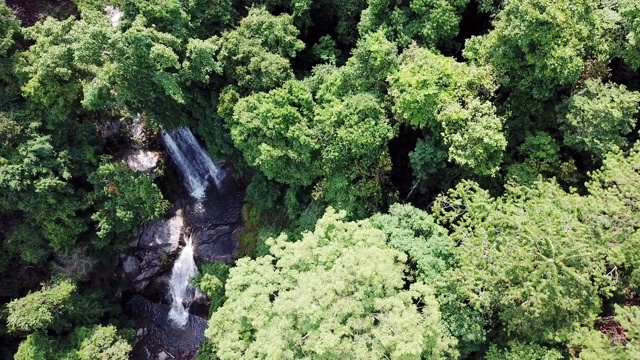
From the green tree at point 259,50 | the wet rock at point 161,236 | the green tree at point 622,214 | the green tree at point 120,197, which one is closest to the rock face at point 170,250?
the wet rock at point 161,236

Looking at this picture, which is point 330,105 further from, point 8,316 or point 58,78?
point 8,316

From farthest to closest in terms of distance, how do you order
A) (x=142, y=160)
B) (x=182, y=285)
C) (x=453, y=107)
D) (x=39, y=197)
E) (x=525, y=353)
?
(x=182, y=285), (x=142, y=160), (x=39, y=197), (x=453, y=107), (x=525, y=353)

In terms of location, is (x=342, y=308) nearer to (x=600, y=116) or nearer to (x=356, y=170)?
(x=356, y=170)

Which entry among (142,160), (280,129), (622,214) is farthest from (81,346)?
(622,214)

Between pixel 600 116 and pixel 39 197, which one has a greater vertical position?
pixel 600 116

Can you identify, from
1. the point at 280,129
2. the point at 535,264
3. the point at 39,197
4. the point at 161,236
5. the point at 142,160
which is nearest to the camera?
the point at 535,264

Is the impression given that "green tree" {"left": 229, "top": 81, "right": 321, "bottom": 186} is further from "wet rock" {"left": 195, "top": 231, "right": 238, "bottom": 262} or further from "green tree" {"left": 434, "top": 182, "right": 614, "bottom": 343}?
"wet rock" {"left": 195, "top": 231, "right": 238, "bottom": 262}
